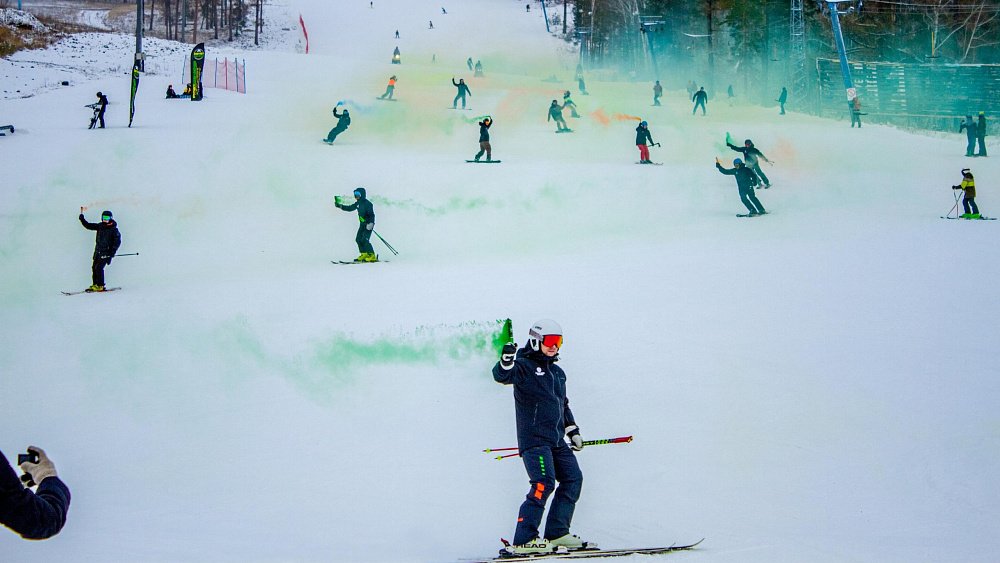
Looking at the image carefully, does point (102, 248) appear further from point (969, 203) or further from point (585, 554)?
point (969, 203)

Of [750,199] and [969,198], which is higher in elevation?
[969,198]

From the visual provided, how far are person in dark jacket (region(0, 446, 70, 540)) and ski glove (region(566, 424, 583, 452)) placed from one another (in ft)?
10.4

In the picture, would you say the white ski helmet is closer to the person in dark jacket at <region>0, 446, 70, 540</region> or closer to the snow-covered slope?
the snow-covered slope

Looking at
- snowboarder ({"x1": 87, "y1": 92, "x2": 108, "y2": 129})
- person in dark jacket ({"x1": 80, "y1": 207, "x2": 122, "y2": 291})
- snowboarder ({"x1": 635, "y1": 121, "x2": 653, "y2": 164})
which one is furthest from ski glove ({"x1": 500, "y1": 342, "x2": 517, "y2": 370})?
snowboarder ({"x1": 87, "y1": 92, "x2": 108, "y2": 129})

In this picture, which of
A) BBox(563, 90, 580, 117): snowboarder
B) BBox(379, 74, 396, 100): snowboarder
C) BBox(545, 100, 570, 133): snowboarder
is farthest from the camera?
BBox(379, 74, 396, 100): snowboarder

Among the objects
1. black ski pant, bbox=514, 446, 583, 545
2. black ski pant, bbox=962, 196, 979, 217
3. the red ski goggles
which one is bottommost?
black ski pant, bbox=514, 446, 583, 545

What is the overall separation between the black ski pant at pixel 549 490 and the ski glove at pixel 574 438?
0.11m

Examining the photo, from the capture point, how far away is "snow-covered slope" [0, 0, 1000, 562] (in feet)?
20.5

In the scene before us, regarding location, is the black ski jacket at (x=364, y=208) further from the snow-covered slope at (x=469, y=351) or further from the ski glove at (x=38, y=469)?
the ski glove at (x=38, y=469)

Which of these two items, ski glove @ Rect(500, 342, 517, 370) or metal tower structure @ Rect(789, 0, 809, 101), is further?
metal tower structure @ Rect(789, 0, 809, 101)

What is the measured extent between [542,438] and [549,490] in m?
0.31

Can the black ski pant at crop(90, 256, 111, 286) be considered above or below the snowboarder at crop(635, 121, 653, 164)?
below

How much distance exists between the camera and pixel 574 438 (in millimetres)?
5750

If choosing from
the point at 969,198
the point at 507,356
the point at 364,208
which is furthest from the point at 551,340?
the point at 969,198
